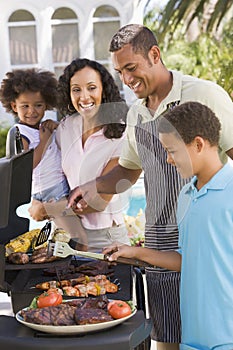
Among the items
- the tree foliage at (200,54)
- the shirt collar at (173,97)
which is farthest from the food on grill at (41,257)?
the tree foliage at (200,54)

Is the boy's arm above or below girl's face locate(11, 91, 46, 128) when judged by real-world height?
below

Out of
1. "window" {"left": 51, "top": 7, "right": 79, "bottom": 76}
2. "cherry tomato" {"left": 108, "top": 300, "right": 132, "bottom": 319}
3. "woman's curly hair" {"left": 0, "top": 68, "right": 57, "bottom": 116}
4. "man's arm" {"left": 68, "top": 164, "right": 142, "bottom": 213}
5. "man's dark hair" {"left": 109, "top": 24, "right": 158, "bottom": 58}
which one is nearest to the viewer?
"cherry tomato" {"left": 108, "top": 300, "right": 132, "bottom": 319}

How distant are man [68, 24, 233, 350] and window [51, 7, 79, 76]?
772 centimetres

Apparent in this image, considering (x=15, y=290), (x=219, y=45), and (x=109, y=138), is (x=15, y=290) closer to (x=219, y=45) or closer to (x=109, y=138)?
(x=109, y=138)

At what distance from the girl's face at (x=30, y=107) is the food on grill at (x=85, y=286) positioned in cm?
151

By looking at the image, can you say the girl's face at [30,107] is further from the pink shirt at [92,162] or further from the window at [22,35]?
the window at [22,35]

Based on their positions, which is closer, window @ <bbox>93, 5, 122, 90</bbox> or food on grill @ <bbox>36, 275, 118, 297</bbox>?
food on grill @ <bbox>36, 275, 118, 297</bbox>

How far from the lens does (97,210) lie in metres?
3.29

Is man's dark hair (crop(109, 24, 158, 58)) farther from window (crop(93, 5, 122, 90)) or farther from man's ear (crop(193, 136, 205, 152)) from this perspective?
window (crop(93, 5, 122, 90))

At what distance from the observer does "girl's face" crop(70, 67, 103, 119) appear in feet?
11.0

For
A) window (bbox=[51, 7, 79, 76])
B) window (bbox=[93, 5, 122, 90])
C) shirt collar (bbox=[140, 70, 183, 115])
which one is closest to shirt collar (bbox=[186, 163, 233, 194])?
shirt collar (bbox=[140, 70, 183, 115])

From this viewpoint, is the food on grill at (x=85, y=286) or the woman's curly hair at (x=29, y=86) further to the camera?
the woman's curly hair at (x=29, y=86)

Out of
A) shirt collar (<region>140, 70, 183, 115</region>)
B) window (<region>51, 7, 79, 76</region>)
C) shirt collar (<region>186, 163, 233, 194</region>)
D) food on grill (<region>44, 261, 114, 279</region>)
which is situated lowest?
food on grill (<region>44, 261, 114, 279</region>)

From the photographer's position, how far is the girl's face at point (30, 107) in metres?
3.93
